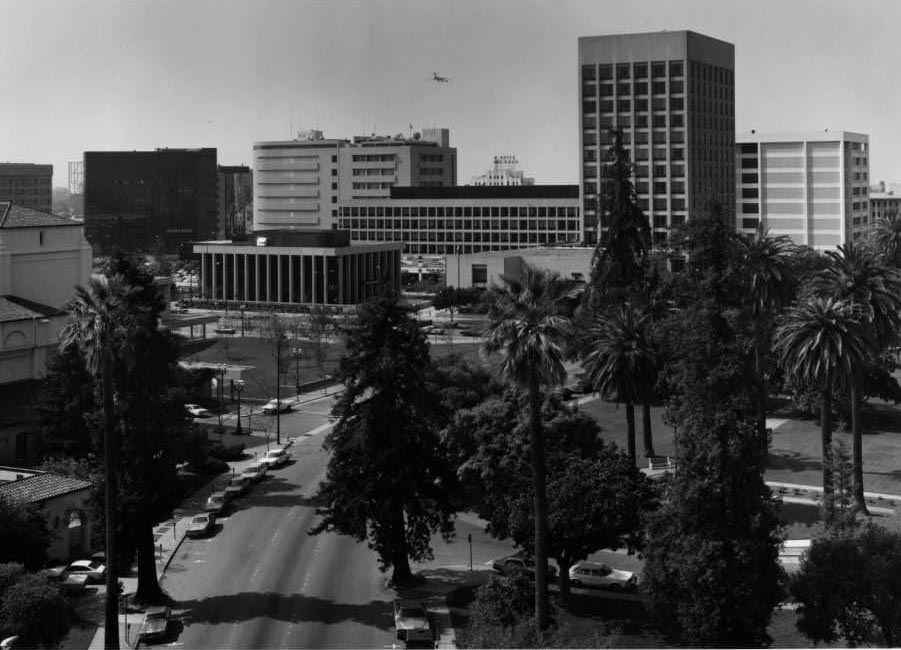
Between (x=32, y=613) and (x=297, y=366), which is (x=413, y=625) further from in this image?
(x=297, y=366)

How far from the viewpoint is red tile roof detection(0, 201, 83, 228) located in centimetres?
8481

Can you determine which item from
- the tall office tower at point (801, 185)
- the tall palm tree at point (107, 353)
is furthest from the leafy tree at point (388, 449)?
the tall office tower at point (801, 185)

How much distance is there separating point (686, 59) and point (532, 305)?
401 feet

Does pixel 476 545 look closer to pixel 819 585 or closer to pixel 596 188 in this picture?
pixel 819 585

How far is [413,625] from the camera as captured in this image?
46.6 m

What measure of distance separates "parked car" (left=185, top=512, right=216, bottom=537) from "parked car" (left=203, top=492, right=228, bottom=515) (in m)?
1.98

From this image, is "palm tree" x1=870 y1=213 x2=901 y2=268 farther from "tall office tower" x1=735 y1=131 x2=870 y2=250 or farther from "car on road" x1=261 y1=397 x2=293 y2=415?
"car on road" x1=261 y1=397 x2=293 y2=415

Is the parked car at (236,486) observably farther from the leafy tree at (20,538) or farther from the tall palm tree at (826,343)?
the tall palm tree at (826,343)

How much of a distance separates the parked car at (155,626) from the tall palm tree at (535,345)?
48.4 feet

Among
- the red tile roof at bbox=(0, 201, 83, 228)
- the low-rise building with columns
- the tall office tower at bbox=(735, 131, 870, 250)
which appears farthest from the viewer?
the low-rise building with columns

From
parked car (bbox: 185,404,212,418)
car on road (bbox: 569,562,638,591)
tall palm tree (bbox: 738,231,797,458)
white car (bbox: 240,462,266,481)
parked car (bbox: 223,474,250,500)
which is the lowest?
car on road (bbox: 569,562,638,591)

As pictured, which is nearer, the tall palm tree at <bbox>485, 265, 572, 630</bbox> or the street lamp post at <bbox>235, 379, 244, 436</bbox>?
the tall palm tree at <bbox>485, 265, 572, 630</bbox>

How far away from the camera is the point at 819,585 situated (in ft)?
135

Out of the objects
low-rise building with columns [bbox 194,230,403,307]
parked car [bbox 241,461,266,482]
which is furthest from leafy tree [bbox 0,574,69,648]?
low-rise building with columns [bbox 194,230,403,307]
